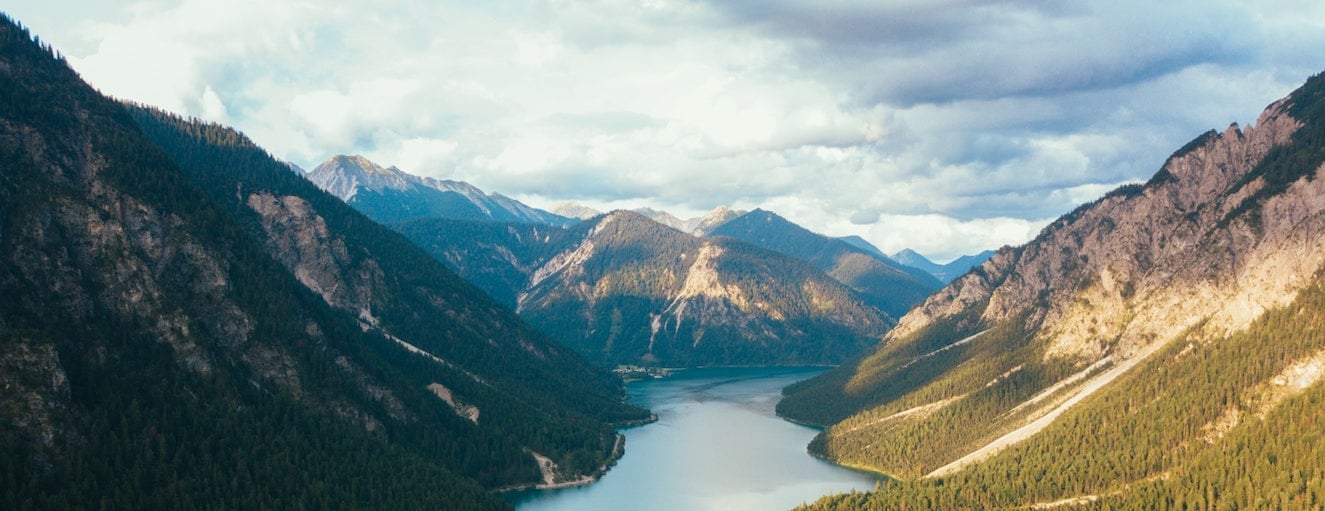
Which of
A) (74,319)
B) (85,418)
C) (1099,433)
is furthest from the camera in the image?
(1099,433)

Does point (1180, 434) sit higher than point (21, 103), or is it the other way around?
point (21, 103)

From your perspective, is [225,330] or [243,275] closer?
[225,330]

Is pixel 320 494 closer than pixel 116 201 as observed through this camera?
Yes

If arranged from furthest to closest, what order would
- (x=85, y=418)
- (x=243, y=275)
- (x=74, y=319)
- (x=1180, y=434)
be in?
(x=243, y=275) < (x=1180, y=434) < (x=74, y=319) < (x=85, y=418)

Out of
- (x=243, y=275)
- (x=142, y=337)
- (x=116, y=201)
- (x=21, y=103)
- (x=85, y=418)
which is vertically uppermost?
(x=21, y=103)

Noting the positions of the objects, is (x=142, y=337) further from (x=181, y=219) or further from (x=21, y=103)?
(x=21, y=103)

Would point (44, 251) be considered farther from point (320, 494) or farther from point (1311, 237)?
point (1311, 237)

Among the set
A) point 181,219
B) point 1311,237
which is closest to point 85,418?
point 181,219

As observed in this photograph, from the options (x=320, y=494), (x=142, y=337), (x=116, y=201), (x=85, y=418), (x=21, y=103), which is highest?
(x=21, y=103)

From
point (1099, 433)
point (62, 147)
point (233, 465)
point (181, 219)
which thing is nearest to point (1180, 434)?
point (1099, 433)
